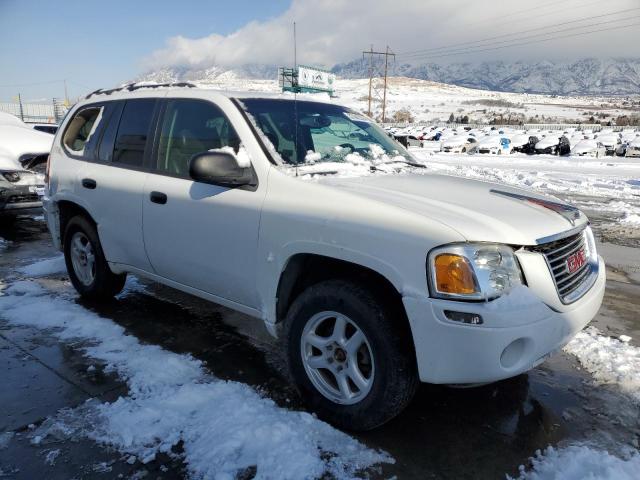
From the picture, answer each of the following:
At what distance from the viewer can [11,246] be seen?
7.05 metres

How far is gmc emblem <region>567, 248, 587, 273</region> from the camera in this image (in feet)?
9.17

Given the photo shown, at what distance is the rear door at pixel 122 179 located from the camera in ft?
12.8

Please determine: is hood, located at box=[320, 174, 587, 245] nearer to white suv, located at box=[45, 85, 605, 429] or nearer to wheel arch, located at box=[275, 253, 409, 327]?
white suv, located at box=[45, 85, 605, 429]

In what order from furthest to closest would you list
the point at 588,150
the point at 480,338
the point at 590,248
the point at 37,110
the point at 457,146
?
the point at 37,110 → the point at 457,146 → the point at 588,150 → the point at 590,248 → the point at 480,338

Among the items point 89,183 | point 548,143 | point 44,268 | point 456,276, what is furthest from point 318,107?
point 548,143

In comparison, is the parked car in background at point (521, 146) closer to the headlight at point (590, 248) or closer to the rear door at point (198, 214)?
the headlight at point (590, 248)

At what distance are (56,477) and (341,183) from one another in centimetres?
208

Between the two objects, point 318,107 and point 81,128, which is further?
point 81,128

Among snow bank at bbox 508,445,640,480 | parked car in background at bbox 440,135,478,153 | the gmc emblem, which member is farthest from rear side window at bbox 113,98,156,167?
parked car in background at bbox 440,135,478,153

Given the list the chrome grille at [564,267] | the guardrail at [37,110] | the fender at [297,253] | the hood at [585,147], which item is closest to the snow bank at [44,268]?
the fender at [297,253]

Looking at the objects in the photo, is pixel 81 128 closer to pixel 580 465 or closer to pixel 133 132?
pixel 133 132

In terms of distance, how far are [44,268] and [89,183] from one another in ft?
7.09

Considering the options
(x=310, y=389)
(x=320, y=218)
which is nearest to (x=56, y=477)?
(x=310, y=389)

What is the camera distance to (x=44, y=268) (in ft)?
19.3
